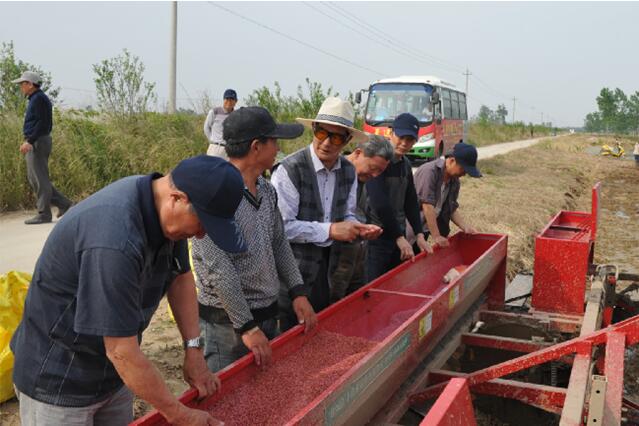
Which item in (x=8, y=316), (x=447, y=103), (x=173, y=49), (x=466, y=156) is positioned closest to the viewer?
(x=8, y=316)

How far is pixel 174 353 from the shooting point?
4660 millimetres

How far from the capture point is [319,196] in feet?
11.9

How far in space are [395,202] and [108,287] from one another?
3.26 m

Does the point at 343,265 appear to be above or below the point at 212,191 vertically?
below

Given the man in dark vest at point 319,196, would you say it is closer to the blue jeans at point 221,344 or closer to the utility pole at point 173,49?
the blue jeans at point 221,344

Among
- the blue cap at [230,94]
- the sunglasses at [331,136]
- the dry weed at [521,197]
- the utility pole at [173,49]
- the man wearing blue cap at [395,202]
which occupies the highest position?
the utility pole at [173,49]

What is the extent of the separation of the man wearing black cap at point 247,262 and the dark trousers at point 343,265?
84cm

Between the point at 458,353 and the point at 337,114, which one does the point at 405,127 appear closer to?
the point at 337,114

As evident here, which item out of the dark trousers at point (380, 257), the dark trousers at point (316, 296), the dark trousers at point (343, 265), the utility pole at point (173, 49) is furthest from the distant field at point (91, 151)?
the dark trousers at point (316, 296)

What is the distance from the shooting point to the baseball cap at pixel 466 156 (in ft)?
16.3

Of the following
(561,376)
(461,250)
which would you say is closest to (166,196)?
(561,376)

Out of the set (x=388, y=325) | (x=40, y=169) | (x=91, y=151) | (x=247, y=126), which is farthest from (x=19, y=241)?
(x=247, y=126)

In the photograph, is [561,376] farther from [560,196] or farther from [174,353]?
[560,196]

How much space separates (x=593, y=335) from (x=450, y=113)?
15.9 metres
